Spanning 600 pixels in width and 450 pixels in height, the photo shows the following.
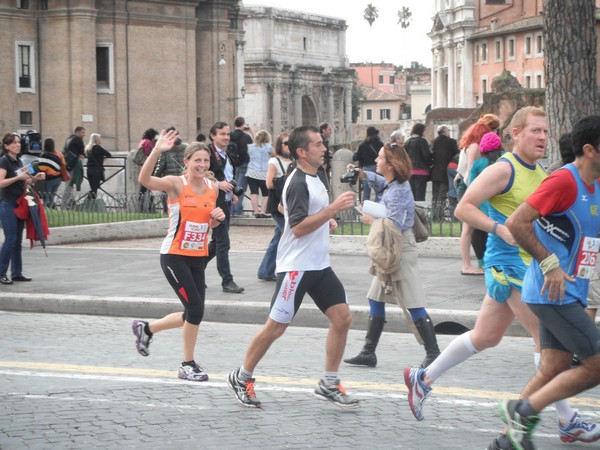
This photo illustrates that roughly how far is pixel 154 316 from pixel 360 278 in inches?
116

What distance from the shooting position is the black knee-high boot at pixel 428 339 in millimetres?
8977

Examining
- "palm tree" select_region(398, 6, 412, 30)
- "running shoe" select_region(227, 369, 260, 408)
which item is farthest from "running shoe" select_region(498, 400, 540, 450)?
"palm tree" select_region(398, 6, 412, 30)

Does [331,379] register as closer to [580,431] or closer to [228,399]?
[228,399]

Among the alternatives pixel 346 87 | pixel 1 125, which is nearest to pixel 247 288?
pixel 1 125

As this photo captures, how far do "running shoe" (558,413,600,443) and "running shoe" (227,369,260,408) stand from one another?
201 centimetres

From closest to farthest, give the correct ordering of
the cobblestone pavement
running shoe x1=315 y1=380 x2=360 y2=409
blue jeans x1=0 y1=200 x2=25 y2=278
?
1. the cobblestone pavement
2. running shoe x1=315 y1=380 x2=360 y2=409
3. blue jeans x1=0 y1=200 x2=25 y2=278

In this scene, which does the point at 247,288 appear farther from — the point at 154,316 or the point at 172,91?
the point at 172,91

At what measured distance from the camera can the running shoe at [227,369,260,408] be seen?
25.0 feet

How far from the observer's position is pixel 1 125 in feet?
145

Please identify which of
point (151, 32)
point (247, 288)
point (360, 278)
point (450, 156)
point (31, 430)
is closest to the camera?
point (31, 430)

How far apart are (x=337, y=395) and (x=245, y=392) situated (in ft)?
1.92

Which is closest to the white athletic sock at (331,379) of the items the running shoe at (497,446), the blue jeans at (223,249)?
the running shoe at (497,446)

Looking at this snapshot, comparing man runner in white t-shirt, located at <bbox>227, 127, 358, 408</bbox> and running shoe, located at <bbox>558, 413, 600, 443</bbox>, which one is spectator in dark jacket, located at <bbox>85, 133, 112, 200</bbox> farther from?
running shoe, located at <bbox>558, 413, 600, 443</bbox>

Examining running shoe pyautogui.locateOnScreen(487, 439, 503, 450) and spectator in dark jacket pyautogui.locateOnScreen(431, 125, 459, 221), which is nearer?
running shoe pyautogui.locateOnScreen(487, 439, 503, 450)
